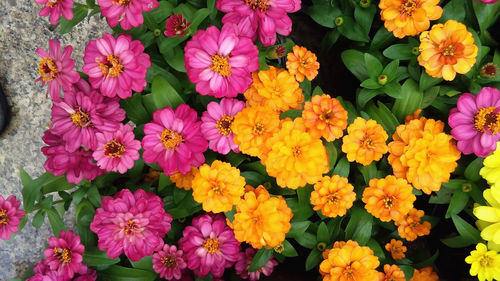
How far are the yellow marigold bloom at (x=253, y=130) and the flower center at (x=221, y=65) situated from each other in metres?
0.11

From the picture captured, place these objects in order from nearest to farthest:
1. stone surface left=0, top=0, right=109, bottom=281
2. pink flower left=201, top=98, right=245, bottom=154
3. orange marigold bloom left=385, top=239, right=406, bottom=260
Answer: pink flower left=201, top=98, right=245, bottom=154
orange marigold bloom left=385, top=239, right=406, bottom=260
stone surface left=0, top=0, right=109, bottom=281

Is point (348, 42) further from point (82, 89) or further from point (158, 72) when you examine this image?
point (82, 89)

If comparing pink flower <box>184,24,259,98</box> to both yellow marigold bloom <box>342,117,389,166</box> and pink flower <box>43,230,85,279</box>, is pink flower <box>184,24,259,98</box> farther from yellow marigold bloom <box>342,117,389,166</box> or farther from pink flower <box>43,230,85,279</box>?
pink flower <box>43,230,85,279</box>

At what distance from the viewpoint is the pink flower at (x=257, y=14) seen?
1.05 m

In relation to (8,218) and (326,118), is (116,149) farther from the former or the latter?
(326,118)

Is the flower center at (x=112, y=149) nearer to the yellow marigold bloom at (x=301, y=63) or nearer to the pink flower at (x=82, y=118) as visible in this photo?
the pink flower at (x=82, y=118)

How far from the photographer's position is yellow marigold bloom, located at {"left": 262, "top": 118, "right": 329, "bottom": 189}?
1.03 meters

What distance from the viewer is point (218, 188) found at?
1067 mm

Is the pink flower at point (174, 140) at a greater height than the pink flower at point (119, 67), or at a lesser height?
lesser

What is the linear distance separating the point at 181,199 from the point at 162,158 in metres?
0.24

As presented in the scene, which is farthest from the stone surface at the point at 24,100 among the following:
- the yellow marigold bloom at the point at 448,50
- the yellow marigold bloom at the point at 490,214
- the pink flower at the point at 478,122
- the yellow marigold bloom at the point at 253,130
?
the yellow marigold bloom at the point at 490,214

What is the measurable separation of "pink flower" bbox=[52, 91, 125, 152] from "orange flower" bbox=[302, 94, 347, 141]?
0.48m

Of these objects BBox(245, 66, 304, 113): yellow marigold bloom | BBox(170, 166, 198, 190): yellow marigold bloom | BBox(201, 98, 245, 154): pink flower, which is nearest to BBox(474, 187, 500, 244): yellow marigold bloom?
BBox(245, 66, 304, 113): yellow marigold bloom

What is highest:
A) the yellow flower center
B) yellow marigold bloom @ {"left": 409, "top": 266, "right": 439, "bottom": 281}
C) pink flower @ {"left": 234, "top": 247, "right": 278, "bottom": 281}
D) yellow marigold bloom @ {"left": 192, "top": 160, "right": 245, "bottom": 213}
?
the yellow flower center
